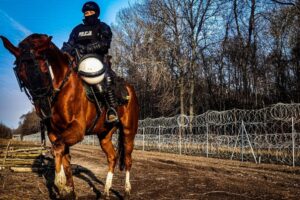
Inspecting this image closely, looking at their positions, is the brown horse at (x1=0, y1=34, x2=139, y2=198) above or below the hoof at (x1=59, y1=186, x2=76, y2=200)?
above

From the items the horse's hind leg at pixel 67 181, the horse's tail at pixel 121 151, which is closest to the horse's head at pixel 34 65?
the horse's hind leg at pixel 67 181

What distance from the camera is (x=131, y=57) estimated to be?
158 feet

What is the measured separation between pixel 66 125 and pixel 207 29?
32.9 metres

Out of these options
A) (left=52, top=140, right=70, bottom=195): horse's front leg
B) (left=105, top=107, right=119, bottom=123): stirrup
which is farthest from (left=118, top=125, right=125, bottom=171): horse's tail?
(left=52, top=140, right=70, bottom=195): horse's front leg

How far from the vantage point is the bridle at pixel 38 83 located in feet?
19.2

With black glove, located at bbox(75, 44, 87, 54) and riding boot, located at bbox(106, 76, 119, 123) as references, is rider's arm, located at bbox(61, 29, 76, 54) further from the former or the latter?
riding boot, located at bbox(106, 76, 119, 123)

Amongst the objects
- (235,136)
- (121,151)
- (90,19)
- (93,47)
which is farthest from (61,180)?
(235,136)

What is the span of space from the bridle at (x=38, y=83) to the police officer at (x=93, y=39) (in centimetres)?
133

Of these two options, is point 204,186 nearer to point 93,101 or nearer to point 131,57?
point 93,101

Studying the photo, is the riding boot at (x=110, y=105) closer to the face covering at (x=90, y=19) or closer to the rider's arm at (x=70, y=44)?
the rider's arm at (x=70, y=44)

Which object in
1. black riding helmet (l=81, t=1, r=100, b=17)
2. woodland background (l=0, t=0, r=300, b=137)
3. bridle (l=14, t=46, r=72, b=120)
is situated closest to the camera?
bridle (l=14, t=46, r=72, b=120)

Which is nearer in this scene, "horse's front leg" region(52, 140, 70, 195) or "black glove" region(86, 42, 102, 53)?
"horse's front leg" region(52, 140, 70, 195)

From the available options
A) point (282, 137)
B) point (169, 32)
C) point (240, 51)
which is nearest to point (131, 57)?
point (169, 32)

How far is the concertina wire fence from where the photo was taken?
17.0 metres
